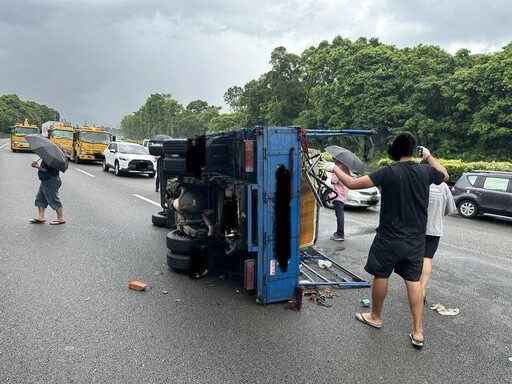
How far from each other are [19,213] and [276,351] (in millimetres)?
7793

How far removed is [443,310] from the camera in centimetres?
441

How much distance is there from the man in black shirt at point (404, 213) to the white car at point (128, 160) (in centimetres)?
1570

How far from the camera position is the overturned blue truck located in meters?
4.10

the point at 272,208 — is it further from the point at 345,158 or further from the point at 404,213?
the point at 404,213

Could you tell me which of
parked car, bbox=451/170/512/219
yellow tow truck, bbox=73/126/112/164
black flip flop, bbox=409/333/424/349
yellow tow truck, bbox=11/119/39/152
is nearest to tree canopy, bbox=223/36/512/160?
parked car, bbox=451/170/512/219

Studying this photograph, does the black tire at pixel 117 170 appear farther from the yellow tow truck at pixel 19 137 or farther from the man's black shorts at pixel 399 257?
the man's black shorts at pixel 399 257

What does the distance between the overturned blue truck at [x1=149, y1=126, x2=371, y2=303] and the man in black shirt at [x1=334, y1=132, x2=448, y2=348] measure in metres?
0.79

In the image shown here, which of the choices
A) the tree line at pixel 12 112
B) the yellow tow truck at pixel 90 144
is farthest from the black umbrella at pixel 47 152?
the tree line at pixel 12 112

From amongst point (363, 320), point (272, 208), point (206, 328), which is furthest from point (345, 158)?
point (206, 328)

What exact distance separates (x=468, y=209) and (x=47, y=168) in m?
11.1

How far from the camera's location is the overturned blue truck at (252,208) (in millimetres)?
4102

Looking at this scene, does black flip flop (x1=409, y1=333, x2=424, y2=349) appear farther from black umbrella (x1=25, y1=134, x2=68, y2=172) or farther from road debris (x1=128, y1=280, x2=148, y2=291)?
black umbrella (x1=25, y1=134, x2=68, y2=172)

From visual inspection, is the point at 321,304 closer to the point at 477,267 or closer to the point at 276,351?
the point at 276,351

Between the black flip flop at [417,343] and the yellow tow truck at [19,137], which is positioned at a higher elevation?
the yellow tow truck at [19,137]
